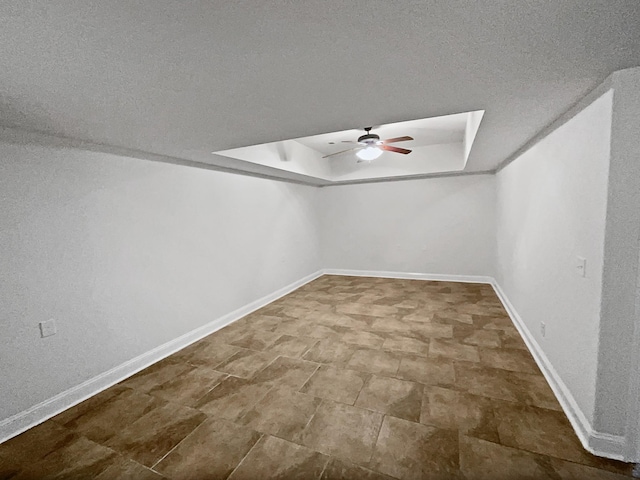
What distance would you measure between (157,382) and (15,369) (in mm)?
975

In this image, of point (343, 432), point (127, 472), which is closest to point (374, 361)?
point (343, 432)

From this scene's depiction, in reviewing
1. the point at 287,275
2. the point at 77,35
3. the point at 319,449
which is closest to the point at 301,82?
the point at 77,35

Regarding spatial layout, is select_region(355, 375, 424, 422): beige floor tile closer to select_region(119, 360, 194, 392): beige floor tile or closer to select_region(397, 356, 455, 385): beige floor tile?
select_region(397, 356, 455, 385): beige floor tile

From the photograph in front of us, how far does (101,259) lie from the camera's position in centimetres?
255

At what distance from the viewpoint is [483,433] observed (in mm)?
1826

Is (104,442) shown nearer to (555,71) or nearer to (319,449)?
(319,449)

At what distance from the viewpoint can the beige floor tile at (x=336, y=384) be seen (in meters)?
2.27

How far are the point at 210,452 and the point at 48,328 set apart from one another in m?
1.63

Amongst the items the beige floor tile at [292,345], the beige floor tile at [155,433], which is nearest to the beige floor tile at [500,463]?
the beige floor tile at [292,345]

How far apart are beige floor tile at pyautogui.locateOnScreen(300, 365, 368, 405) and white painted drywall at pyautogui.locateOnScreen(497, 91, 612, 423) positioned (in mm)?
1505

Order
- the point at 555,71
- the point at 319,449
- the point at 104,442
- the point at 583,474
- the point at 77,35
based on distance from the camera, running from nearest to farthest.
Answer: the point at 77,35
the point at 555,71
the point at 583,474
the point at 319,449
the point at 104,442

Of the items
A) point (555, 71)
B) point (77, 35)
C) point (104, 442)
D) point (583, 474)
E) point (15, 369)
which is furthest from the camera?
point (15, 369)

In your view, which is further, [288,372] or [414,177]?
[414,177]

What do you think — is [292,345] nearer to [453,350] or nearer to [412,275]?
[453,350]
